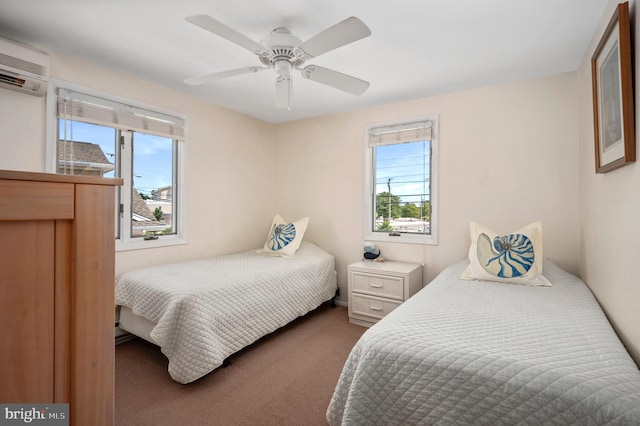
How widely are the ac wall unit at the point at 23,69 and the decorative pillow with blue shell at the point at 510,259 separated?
3.32 meters

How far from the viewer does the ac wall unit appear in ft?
6.27

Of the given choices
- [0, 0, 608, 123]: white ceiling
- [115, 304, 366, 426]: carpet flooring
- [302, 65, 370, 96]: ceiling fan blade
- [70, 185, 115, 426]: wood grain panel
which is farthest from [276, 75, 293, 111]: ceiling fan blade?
[115, 304, 366, 426]: carpet flooring

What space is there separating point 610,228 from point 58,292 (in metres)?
2.38

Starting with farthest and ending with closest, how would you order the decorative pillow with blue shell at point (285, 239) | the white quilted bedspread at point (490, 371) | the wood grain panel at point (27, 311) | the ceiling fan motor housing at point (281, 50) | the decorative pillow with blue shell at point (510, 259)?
the decorative pillow with blue shell at point (285, 239) → the decorative pillow with blue shell at point (510, 259) → the ceiling fan motor housing at point (281, 50) → the white quilted bedspread at point (490, 371) → the wood grain panel at point (27, 311)

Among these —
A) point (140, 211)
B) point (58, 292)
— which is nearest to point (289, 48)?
point (58, 292)

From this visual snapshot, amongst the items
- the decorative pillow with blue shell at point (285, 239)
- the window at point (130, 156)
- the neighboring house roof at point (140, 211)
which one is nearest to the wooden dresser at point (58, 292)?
the window at point (130, 156)

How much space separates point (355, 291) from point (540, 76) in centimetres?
254

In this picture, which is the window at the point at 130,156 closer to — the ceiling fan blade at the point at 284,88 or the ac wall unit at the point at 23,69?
the ac wall unit at the point at 23,69

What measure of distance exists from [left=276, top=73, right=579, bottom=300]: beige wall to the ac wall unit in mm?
2541

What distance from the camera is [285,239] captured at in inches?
138

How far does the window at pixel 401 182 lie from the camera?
10.4ft

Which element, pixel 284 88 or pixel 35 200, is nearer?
pixel 35 200

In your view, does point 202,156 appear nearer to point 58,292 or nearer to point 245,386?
point 245,386

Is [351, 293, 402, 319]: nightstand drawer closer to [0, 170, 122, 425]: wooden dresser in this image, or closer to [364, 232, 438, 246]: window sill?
[364, 232, 438, 246]: window sill
